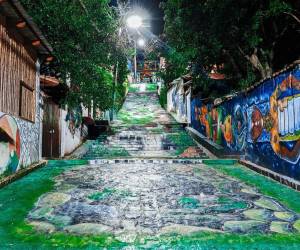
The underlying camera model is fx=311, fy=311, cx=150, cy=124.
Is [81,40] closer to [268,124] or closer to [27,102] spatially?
[27,102]

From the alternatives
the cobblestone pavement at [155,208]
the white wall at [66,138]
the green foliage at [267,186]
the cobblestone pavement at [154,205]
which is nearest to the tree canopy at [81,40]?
the white wall at [66,138]

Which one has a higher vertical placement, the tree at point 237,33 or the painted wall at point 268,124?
the tree at point 237,33

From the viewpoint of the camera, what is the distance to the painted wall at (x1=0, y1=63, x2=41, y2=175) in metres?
8.09

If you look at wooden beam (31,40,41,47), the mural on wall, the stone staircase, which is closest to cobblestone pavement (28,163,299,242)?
wooden beam (31,40,41,47)

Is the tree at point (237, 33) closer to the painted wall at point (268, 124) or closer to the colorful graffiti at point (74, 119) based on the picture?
the painted wall at point (268, 124)

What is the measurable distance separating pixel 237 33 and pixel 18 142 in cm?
1038

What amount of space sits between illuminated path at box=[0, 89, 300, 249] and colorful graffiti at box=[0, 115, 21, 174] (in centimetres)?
62

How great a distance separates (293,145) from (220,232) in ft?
15.1

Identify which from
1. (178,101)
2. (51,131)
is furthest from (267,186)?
(178,101)

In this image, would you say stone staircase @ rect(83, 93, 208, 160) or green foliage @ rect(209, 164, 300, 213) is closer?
green foliage @ rect(209, 164, 300, 213)

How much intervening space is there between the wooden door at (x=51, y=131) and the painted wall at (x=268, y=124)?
26.0 feet

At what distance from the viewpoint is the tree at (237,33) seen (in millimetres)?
13297

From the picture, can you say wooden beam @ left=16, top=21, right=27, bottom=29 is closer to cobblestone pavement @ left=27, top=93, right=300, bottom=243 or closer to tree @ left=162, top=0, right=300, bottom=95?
cobblestone pavement @ left=27, top=93, right=300, bottom=243

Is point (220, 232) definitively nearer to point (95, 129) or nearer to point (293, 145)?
point (293, 145)
